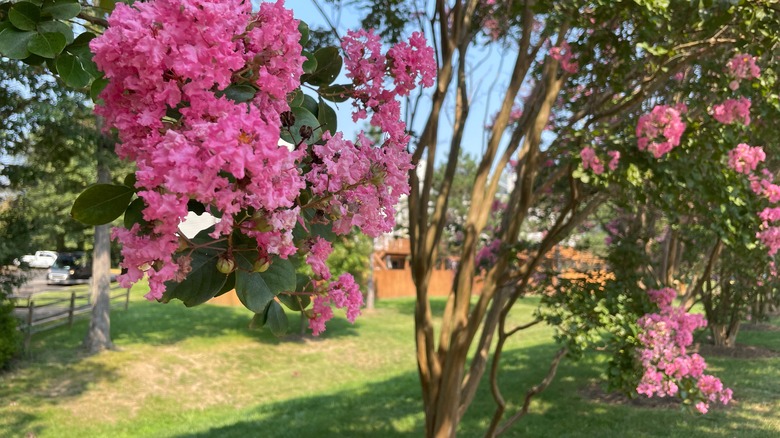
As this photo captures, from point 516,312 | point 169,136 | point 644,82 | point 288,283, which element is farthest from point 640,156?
point 516,312

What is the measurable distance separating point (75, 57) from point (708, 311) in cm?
932

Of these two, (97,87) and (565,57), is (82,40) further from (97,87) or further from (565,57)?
(565,57)

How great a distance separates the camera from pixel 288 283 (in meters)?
1.05

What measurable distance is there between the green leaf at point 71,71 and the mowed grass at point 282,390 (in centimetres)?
556

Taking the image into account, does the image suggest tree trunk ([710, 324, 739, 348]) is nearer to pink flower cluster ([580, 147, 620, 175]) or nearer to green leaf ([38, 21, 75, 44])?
pink flower cluster ([580, 147, 620, 175])

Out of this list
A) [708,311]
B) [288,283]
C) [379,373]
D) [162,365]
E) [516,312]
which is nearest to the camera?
[288,283]

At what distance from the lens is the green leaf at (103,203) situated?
96cm

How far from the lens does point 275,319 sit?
4.68ft

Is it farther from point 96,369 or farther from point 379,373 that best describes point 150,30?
point 379,373

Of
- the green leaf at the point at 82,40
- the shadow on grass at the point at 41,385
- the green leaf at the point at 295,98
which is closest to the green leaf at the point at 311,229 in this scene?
the green leaf at the point at 295,98

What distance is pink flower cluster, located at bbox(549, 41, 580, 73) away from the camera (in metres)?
3.75

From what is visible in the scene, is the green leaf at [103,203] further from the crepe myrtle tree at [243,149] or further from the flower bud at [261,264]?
the flower bud at [261,264]

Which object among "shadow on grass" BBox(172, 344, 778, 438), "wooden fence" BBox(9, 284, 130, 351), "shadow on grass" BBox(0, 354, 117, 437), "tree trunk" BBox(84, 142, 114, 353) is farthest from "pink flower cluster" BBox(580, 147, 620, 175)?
"wooden fence" BBox(9, 284, 130, 351)

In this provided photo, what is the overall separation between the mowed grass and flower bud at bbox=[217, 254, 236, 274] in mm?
5400
